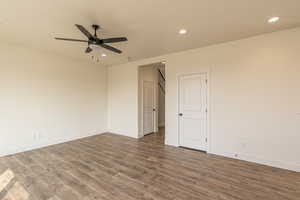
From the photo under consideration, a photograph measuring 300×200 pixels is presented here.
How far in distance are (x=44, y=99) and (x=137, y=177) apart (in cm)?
358

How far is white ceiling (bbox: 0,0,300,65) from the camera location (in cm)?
212

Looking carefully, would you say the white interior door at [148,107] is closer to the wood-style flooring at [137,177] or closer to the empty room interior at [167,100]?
the empty room interior at [167,100]

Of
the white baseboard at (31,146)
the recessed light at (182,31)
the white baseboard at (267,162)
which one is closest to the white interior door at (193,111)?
the white baseboard at (267,162)

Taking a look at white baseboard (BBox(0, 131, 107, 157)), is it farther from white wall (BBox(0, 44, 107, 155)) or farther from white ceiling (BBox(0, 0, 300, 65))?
white ceiling (BBox(0, 0, 300, 65))

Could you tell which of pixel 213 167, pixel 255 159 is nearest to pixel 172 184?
pixel 213 167

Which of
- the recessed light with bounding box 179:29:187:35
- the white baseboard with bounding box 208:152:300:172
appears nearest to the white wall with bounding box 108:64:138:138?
the recessed light with bounding box 179:29:187:35

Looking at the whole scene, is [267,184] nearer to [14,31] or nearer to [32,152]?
[32,152]

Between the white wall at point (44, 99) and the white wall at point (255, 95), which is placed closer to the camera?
the white wall at point (255, 95)

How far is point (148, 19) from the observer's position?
2512mm

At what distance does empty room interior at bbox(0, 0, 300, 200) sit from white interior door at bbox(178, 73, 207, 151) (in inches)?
1.1

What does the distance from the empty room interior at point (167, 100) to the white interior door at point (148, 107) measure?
0.39m

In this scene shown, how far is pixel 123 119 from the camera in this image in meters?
5.51

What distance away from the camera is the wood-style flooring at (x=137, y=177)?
2.13 meters

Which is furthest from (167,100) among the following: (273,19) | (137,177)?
(273,19)
